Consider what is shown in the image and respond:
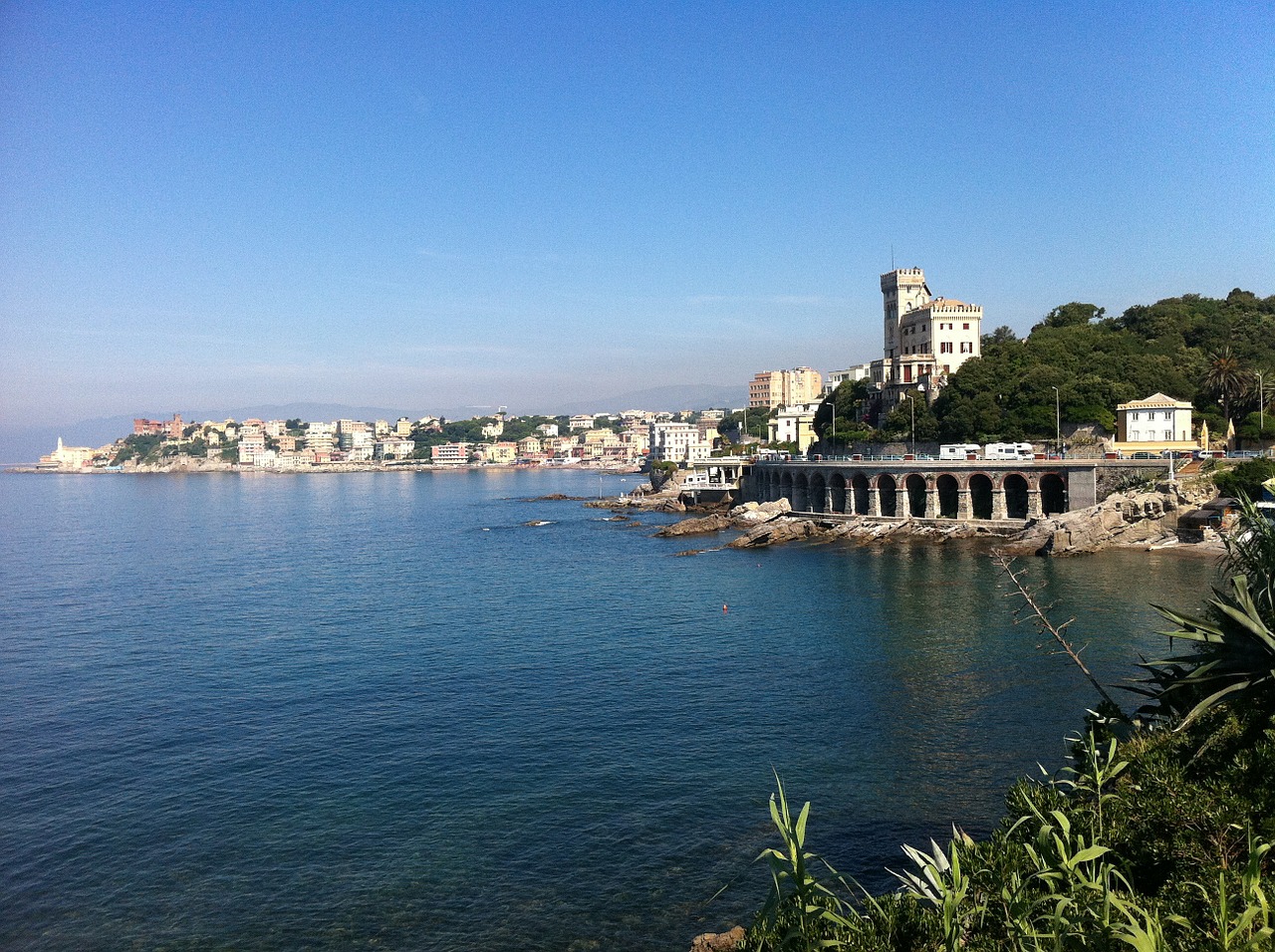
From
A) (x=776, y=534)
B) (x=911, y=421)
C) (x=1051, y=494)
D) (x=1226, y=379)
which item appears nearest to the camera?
(x=1051, y=494)

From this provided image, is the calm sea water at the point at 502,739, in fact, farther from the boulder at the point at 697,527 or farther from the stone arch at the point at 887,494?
the boulder at the point at 697,527

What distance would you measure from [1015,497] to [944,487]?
638 centimetres

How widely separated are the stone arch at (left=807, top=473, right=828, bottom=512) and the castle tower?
31.9 m

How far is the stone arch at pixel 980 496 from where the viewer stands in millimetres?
75031

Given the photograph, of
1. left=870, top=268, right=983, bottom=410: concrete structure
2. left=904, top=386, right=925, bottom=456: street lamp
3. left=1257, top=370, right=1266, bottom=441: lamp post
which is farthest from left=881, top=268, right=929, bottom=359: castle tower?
left=1257, top=370, right=1266, bottom=441: lamp post

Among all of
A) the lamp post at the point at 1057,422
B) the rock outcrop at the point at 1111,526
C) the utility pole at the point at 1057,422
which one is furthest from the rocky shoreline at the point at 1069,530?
the utility pole at the point at 1057,422

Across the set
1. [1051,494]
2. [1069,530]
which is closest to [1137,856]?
[1069,530]

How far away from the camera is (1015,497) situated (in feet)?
242

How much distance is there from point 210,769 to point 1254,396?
83.9 meters

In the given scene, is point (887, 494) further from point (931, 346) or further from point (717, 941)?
point (717, 941)

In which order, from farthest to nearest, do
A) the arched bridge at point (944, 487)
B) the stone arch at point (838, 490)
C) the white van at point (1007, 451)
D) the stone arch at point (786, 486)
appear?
the stone arch at point (786, 486) → the stone arch at point (838, 490) → the white van at point (1007, 451) → the arched bridge at point (944, 487)

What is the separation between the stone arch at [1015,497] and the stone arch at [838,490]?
1541cm

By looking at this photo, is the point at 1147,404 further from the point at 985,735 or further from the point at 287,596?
the point at 287,596

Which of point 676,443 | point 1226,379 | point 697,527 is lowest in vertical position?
point 697,527
